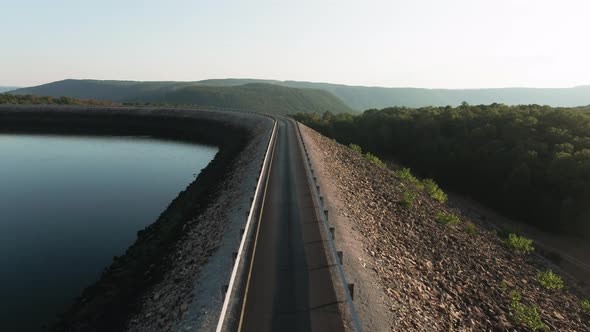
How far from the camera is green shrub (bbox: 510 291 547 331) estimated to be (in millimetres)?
14141

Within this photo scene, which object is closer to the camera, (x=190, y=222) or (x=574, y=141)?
(x=190, y=222)

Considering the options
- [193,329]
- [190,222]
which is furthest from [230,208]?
[193,329]

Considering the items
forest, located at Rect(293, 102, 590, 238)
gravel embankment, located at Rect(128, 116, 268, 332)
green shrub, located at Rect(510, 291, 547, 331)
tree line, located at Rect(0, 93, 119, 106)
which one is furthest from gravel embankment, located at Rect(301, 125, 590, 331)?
tree line, located at Rect(0, 93, 119, 106)

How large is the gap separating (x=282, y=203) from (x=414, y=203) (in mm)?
14046

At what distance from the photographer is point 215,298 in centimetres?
1291

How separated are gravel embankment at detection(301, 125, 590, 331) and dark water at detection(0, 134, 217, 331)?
16566mm

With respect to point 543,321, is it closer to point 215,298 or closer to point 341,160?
point 215,298

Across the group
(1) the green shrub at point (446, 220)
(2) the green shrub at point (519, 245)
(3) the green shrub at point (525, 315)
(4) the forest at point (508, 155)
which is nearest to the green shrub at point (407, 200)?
(1) the green shrub at point (446, 220)

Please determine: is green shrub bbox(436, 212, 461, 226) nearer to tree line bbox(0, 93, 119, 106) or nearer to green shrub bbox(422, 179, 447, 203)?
green shrub bbox(422, 179, 447, 203)

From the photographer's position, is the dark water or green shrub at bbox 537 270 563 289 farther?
green shrub at bbox 537 270 563 289

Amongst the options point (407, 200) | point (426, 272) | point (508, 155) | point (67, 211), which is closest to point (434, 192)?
point (407, 200)

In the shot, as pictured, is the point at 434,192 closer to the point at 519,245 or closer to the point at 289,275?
the point at 519,245

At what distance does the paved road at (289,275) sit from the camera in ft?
37.3

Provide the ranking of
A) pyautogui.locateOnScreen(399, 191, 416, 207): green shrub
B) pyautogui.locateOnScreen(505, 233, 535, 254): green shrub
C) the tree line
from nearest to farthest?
pyautogui.locateOnScreen(505, 233, 535, 254): green shrub < pyautogui.locateOnScreen(399, 191, 416, 207): green shrub < the tree line
